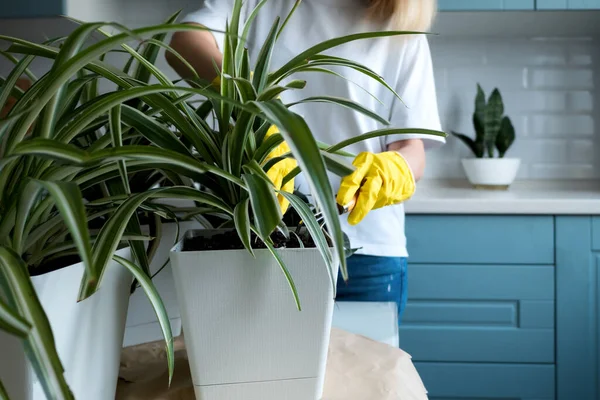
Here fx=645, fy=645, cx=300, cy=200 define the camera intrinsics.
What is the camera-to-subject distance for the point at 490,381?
205 cm

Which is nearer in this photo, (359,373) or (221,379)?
(221,379)

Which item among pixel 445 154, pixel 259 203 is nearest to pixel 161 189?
pixel 259 203

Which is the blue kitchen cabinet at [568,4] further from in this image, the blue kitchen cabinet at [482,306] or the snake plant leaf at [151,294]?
the snake plant leaf at [151,294]

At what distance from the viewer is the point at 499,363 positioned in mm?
2055

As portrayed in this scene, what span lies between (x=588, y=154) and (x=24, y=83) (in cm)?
209

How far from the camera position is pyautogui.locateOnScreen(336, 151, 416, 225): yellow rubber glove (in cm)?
76

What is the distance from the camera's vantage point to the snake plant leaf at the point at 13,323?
33cm

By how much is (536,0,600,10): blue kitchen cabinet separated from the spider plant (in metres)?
1.76

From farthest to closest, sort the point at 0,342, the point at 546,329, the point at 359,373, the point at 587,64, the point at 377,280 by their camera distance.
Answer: the point at 587,64 → the point at 546,329 → the point at 377,280 → the point at 359,373 → the point at 0,342

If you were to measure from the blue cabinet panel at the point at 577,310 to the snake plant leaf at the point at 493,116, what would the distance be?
48 centimetres

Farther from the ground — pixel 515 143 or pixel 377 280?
pixel 515 143

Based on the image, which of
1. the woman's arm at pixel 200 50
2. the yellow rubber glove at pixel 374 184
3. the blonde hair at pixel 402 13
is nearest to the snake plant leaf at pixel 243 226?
the yellow rubber glove at pixel 374 184

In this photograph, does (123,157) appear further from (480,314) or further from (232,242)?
(480,314)

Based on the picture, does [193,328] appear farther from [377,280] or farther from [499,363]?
[499,363]
